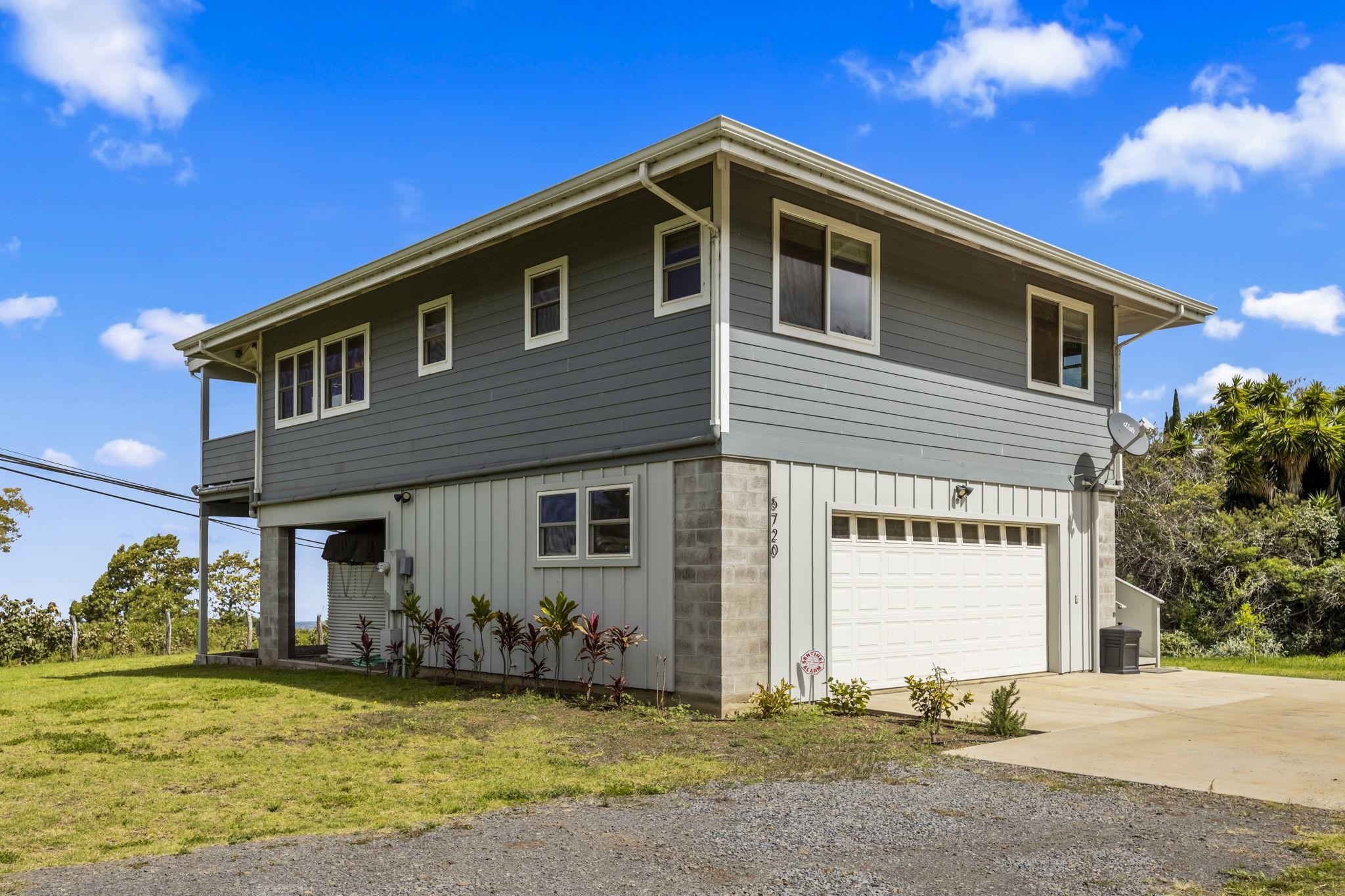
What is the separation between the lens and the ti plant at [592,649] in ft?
36.8

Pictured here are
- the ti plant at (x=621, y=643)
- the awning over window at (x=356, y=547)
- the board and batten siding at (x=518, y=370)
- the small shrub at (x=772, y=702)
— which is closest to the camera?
the small shrub at (x=772, y=702)

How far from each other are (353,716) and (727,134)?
669cm

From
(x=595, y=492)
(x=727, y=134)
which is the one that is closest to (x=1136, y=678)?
(x=595, y=492)

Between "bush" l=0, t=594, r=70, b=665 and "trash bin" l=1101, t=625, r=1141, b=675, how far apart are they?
19.8 meters

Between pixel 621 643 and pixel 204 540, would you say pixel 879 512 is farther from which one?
pixel 204 540

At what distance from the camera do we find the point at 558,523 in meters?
12.4

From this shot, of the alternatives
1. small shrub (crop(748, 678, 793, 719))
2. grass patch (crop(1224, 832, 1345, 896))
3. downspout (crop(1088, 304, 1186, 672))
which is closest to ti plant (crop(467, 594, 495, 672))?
small shrub (crop(748, 678, 793, 719))

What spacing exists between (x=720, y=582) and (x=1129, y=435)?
24.8ft

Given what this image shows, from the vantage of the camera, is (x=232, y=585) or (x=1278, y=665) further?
(x=232, y=585)

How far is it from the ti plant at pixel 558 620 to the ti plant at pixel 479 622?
1.19 m

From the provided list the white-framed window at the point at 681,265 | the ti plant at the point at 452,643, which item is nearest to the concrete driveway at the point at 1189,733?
the white-framed window at the point at 681,265

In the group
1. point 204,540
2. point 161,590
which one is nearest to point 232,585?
point 161,590

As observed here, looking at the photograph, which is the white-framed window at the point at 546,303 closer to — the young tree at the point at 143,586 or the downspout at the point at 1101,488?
the downspout at the point at 1101,488

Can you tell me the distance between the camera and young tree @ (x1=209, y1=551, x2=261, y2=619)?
29.7 m
